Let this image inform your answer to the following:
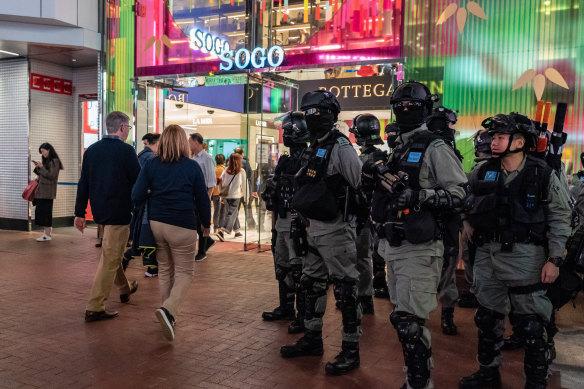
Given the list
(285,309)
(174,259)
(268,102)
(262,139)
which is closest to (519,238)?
(285,309)

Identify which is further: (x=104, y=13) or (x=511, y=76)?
(x=104, y=13)

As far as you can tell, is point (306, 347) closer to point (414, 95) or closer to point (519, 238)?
point (519, 238)

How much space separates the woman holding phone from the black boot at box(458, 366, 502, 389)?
9.40 m

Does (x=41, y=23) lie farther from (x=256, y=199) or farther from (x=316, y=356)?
(x=316, y=356)

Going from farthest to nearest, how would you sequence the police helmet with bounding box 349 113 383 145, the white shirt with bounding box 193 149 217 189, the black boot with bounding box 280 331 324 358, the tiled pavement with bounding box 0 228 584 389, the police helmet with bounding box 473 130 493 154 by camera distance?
1. the white shirt with bounding box 193 149 217 189
2. the police helmet with bounding box 349 113 383 145
3. the police helmet with bounding box 473 130 493 154
4. the black boot with bounding box 280 331 324 358
5. the tiled pavement with bounding box 0 228 584 389

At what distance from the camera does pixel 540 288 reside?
3.75 meters

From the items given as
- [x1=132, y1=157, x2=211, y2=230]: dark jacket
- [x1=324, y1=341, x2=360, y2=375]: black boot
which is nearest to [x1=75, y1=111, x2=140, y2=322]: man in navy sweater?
[x1=132, y1=157, x2=211, y2=230]: dark jacket

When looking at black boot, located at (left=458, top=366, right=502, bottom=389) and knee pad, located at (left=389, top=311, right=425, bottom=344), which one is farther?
black boot, located at (left=458, top=366, right=502, bottom=389)

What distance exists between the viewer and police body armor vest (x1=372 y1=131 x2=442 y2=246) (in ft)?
11.4

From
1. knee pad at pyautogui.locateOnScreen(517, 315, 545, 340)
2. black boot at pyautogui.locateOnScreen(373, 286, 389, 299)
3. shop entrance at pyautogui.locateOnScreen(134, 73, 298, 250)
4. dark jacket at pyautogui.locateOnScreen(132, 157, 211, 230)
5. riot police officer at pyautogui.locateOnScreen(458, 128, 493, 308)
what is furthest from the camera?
shop entrance at pyautogui.locateOnScreen(134, 73, 298, 250)

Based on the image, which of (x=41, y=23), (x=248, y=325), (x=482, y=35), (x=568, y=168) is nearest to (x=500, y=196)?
(x=248, y=325)

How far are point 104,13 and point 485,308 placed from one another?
1109cm

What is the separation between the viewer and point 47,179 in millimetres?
10969

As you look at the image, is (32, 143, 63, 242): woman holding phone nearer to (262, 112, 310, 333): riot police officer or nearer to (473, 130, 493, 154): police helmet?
(262, 112, 310, 333): riot police officer
